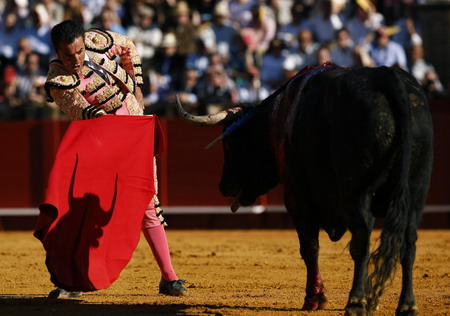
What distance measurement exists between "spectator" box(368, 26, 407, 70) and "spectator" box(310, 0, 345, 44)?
21.9 inches

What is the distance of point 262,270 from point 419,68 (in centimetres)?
406

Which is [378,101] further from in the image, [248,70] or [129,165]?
[248,70]

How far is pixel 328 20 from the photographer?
10367 mm

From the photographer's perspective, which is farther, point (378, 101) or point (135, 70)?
point (135, 70)

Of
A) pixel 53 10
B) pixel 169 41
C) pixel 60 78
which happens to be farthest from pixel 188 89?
pixel 60 78

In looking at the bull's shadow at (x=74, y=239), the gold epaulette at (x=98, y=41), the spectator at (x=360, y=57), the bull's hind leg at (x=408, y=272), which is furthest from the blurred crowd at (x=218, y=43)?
the bull's hind leg at (x=408, y=272)

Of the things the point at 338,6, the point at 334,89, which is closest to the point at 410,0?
the point at 338,6

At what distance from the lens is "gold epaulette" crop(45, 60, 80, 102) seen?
479 cm

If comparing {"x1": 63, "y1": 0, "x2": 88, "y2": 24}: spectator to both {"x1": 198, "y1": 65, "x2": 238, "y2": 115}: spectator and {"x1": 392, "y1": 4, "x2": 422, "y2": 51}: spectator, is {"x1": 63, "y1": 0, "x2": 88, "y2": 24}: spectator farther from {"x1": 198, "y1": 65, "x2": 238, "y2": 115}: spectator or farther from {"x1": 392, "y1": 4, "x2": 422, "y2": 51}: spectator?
{"x1": 392, "y1": 4, "x2": 422, "y2": 51}: spectator

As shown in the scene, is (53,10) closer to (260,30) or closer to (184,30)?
(184,30)

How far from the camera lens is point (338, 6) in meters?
10.4

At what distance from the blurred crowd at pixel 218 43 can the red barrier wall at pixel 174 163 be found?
23cm

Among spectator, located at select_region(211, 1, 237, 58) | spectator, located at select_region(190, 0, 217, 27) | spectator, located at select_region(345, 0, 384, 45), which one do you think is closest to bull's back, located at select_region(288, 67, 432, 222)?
spectator, located at select_region(345, 0, 384, 45)

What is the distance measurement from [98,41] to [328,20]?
568 cm
